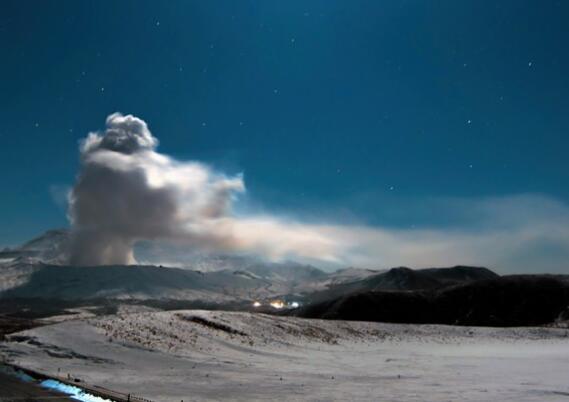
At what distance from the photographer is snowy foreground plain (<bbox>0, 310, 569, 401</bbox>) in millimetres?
23016

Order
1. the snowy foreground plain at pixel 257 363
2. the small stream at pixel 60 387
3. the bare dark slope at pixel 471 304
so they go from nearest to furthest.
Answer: the small stream at pixel 60 387 → the snowy foreground plain at pixel 257 363 → the bare dark slope at pixel 471 304

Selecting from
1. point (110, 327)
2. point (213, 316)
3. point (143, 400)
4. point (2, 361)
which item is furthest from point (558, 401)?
point (213, 316)

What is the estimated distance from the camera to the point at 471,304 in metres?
153

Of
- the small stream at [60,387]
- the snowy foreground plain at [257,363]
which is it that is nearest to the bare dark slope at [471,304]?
the snowy foreground plain at [257,363]

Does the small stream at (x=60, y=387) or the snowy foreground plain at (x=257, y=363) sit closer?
the small stream at (x=60, y=387)

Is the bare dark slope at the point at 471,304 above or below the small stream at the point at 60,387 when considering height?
above

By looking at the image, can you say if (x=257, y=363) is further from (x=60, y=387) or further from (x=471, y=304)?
(x=471, y=304)

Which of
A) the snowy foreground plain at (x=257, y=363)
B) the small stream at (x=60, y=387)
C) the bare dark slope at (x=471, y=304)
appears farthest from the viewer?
the bare dark slope at (x=471, y=304)

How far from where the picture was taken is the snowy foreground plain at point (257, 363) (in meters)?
23.0

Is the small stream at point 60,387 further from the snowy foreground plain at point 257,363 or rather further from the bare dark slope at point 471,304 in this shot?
the bare dark slope at point 471,304

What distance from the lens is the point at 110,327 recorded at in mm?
39375

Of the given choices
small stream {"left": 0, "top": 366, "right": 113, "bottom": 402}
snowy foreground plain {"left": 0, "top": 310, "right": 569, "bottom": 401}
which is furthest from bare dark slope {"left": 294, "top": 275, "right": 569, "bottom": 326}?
small stream {"left": 0, "top": 366, "right": 113, "bottom": 402}

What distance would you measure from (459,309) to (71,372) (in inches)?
5609

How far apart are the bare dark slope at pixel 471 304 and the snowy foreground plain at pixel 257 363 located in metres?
94.0
